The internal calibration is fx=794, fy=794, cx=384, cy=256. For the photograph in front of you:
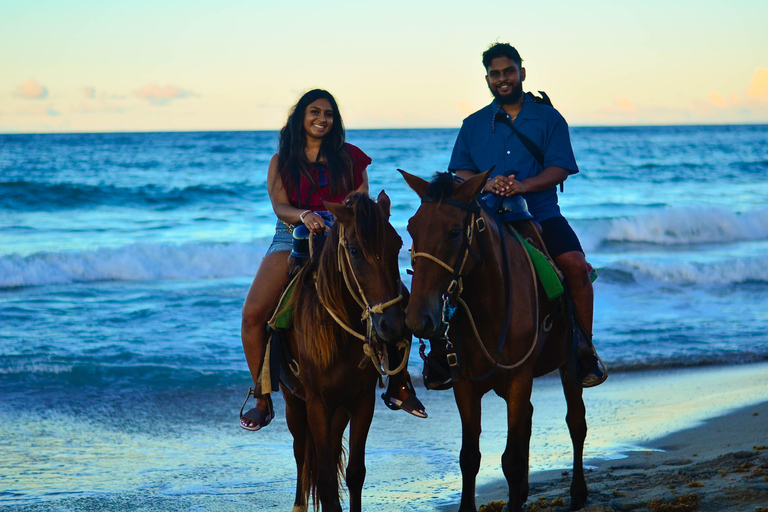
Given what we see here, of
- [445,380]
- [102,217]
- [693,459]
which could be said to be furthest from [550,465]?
[102,217]

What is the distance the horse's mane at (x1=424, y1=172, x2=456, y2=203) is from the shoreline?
1874mm

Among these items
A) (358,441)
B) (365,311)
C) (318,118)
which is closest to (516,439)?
(358,441)

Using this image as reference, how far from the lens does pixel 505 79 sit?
432cm

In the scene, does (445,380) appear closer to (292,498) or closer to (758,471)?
(292,498)

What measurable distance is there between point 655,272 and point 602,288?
57.1 inches

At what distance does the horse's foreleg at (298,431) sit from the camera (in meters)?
4.37

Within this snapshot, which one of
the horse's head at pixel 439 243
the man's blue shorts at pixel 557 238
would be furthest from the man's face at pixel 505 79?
the horse's head at pixel 439 243

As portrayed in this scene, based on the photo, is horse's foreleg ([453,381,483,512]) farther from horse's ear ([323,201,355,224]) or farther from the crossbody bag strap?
the crossbody bag strap

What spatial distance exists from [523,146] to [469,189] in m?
1.04

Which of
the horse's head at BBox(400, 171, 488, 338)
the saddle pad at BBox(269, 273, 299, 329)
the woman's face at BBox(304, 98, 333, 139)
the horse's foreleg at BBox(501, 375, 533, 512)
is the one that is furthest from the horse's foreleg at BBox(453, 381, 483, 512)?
the woman's face at BBox(304, 98, 333, 139)

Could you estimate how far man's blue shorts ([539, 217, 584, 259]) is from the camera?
429 centimetres

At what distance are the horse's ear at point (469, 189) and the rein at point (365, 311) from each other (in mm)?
500

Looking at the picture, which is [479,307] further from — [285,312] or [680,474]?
[680,474]

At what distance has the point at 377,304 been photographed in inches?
129
